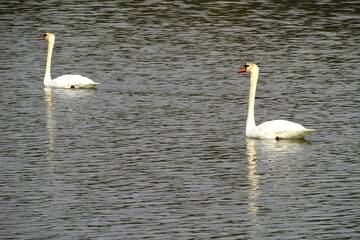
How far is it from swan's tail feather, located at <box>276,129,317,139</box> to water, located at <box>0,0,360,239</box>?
0.61ft

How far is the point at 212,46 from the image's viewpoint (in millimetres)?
44031

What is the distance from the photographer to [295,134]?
2802 centimetres

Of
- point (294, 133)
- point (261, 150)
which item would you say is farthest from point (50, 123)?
point (294, 133)

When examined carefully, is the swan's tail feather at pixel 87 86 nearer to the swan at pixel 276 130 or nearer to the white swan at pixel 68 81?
the white swan at pixel 68 81

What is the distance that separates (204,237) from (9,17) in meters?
32.5

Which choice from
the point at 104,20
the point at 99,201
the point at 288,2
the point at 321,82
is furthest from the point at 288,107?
the point at 288,2

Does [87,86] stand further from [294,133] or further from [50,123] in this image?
[294,133]

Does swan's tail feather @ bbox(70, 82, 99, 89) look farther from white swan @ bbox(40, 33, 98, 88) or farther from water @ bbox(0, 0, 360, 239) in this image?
water @ bbox(0, 0, 360, 239)

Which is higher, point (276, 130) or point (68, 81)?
point (276, 130)

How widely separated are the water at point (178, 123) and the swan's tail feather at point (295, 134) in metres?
0.19

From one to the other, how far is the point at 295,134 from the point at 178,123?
3.43m

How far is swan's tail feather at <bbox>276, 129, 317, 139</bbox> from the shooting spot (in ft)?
90.8

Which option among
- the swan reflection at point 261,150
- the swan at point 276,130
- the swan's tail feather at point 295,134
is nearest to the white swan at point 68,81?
the swan at point 276,130

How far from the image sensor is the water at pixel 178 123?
21.1 m
